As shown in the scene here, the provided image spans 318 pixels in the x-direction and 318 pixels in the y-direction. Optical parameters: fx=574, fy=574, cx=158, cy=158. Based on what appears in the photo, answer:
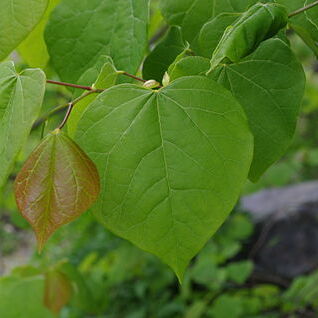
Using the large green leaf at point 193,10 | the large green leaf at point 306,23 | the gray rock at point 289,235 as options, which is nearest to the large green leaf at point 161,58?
the large green leaf at point 193,10

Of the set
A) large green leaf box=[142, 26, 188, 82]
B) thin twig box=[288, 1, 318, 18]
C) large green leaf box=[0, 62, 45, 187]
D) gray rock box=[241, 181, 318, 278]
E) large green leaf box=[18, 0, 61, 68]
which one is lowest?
gray rock box=[241, 181, 318, 278]

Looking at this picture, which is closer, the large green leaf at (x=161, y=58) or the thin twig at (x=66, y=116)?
the thin twig at (x=66, y=116)

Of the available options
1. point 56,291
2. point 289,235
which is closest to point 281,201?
point 289,235

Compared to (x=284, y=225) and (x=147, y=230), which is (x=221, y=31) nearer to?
(x=147, y=230)

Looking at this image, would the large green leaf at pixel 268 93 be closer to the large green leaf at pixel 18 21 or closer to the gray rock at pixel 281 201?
the large green leaf at pixel 18 21

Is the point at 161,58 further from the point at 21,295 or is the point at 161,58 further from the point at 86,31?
the point at 21,295

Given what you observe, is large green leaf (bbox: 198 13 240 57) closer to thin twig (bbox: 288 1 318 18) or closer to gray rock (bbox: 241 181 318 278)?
thin twig (bbox: 288 1 318 18)

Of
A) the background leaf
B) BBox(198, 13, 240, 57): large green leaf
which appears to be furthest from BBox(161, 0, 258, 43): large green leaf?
the background leaf
